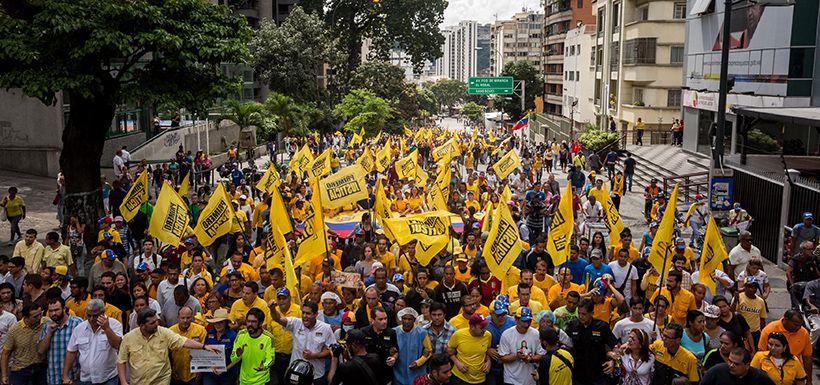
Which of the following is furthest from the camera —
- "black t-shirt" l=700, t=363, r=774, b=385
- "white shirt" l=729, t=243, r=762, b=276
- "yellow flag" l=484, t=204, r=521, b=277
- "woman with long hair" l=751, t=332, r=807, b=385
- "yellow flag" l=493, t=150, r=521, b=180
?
"yellow flag" l=493, t=150, r=521, b=180

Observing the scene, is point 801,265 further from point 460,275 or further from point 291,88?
point 291,88

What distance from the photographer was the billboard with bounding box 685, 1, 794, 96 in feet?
87.1

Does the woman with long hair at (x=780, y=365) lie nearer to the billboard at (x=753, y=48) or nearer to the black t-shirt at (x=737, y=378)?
the black t-shirt at (x=737, y=378)

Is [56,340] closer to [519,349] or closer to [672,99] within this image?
[519,349]

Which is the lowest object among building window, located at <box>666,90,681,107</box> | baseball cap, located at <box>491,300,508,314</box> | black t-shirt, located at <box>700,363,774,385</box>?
black t-shirt, located at <box>700,363,774,385</box>

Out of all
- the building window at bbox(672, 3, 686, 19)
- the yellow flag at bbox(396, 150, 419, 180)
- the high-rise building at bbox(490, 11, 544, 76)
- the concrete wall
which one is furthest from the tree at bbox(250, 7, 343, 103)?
the high-rise building at bbox(490, 11, 544, 76)

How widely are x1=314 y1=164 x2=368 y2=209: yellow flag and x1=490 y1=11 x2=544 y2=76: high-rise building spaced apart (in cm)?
14817

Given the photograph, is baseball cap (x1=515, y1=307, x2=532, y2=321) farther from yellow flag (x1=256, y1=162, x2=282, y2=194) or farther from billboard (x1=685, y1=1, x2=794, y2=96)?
billboard (x1=685, y1=1, x2=794, y2=96)

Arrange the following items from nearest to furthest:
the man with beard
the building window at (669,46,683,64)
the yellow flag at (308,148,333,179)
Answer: the man with beard < the yellow flag at (308,148,333,179) < the building window at (669,46,683,64)

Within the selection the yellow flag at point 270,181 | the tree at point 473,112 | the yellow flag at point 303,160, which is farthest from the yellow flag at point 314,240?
the tree at point 473,112

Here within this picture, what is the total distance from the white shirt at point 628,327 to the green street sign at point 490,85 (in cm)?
5844

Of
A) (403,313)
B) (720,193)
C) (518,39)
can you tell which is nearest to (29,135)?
(720,193)

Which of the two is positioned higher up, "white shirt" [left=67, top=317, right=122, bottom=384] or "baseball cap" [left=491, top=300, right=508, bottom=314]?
"baseball cap" [left=491, top=300, right=508, bottom=314]

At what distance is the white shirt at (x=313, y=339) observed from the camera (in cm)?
826
